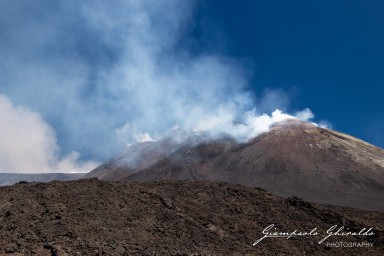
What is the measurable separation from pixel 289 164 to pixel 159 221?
203 ft

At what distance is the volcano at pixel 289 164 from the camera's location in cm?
6475

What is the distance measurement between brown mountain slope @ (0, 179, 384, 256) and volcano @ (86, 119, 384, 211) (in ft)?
123

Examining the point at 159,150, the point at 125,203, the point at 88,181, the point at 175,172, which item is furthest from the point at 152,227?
the point at 159,150

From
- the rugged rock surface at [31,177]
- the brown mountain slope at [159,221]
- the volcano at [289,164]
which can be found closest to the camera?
the brown mountain slope at [159,221]

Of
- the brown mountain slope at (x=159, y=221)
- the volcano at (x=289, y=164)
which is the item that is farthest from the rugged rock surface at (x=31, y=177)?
the brown mountain slope at (x=159, y=221)

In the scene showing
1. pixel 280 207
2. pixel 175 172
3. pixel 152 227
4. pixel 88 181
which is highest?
pixel 175 172

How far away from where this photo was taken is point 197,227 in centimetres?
1898

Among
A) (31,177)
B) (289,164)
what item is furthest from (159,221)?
(31,177)

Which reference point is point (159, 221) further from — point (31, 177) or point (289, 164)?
point (31, 177)

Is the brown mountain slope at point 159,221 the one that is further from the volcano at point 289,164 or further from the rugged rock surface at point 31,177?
the rugged rock surface at point 31,177

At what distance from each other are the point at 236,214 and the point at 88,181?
28.0 feet

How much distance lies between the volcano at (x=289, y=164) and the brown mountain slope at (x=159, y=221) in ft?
123

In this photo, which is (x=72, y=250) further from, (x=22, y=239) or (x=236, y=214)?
(x=236, y=214)

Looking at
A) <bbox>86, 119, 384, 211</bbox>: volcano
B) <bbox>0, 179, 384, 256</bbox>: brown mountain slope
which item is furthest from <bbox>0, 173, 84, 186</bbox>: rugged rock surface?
<bbox>0, 179, 384, 256</bbox>: brown mountain slope
